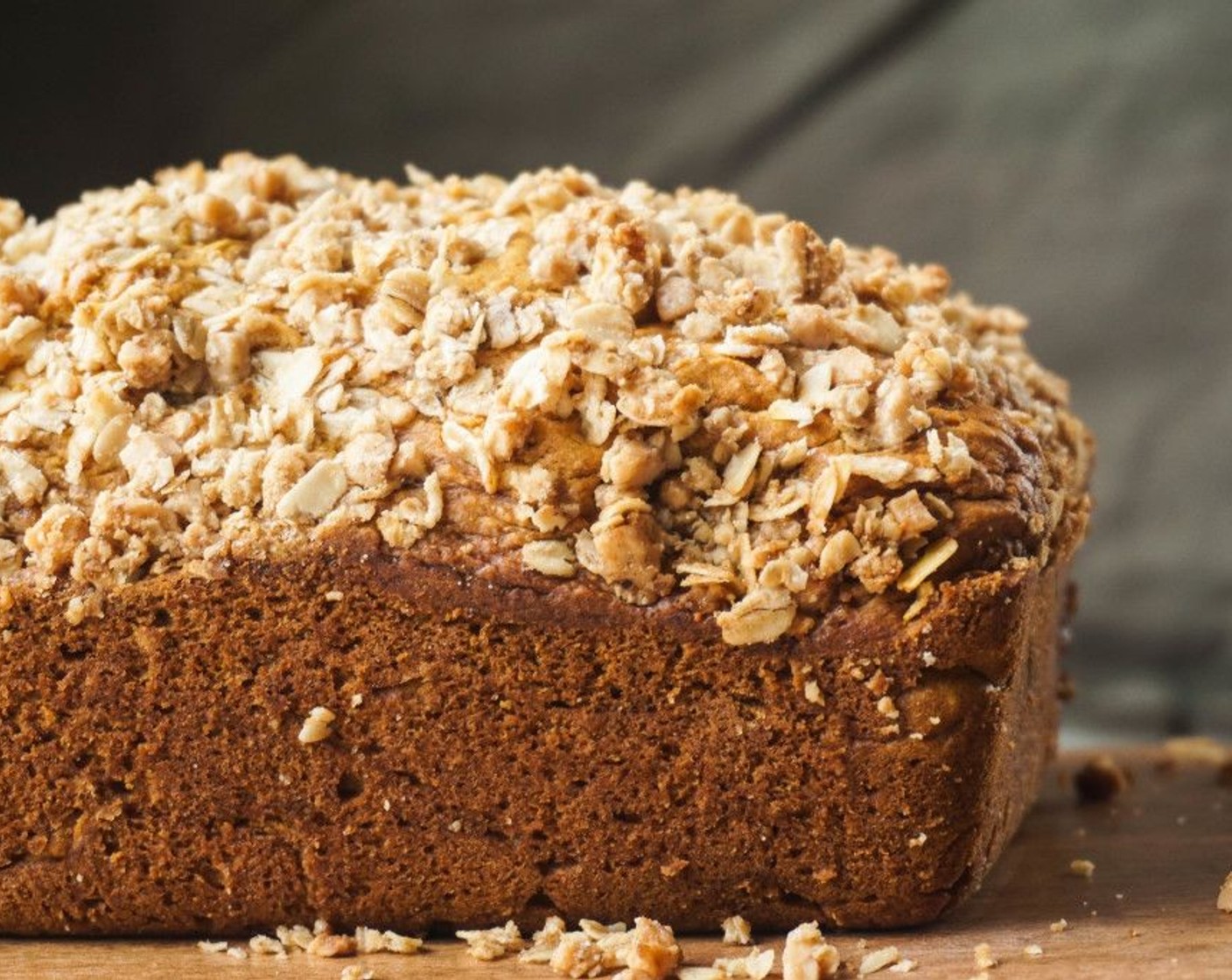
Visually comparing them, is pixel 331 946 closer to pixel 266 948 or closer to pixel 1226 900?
pixel 266 948

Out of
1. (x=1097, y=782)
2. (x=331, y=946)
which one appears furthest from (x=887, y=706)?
(x=1097, y=782)

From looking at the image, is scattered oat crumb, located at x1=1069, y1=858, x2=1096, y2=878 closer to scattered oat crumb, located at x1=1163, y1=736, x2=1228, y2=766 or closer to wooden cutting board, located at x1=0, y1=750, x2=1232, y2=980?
wooden cutting board, located at x1=0, y1=750, x2=1232, y2=980

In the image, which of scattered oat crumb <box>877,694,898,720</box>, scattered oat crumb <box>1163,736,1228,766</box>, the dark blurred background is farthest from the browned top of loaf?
the dark blurred background

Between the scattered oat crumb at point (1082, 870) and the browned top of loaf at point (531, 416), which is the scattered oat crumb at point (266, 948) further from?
the scattered oat crumb at point (1082, 870)

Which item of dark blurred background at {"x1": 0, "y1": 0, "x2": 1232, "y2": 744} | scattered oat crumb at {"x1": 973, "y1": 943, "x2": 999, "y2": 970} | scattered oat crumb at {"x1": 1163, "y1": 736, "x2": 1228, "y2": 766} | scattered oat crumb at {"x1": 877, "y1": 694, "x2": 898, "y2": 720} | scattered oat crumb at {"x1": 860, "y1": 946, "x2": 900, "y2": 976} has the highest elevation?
dark blurred background at {"x1": 0, "y1": 0, "x2": 1232, "y2": 744}

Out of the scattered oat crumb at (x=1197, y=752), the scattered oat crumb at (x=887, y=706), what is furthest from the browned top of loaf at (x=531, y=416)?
the scattered oat crumb at (x=1197, y=752)

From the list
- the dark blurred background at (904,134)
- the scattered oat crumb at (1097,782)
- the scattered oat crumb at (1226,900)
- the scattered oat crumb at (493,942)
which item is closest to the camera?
the scattered oat crumb at (493,942)
